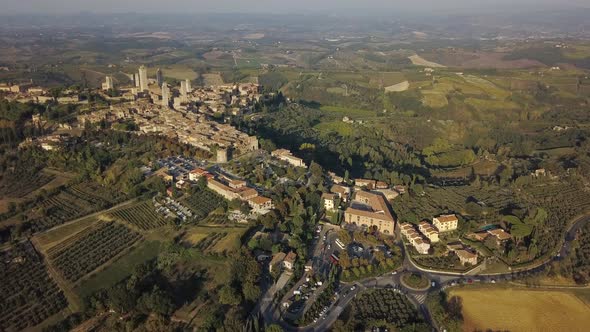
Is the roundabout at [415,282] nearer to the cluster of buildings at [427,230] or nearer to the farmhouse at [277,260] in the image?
the cluster of buildings at [427,230]

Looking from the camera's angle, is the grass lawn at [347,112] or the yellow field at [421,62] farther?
the yellow field at [421,62]

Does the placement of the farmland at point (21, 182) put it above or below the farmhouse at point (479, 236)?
below

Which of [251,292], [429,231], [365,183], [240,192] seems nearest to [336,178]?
[365,183]

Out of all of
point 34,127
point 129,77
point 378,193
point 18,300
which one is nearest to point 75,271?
point 18,300

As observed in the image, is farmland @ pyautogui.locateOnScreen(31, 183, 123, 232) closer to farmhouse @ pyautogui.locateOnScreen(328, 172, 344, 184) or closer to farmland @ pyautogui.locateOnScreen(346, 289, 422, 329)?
farmhouse @ pyautogui.locateOnScreen(328, 172, 344, 184)

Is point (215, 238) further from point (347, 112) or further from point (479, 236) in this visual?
point (347, 112)

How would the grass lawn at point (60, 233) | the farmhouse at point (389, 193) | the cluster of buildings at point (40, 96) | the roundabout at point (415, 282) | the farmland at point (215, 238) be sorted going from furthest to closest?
the cluster of buildings at point (40, 96)
the farmhouse at point (389, 193)
the grass lawn at point (60, 233)
the farmland at point (215, 238)
the roundabout at point (415, 282)

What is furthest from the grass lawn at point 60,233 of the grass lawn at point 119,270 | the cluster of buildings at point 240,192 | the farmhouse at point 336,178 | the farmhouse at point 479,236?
the farmhouse at point 479,236

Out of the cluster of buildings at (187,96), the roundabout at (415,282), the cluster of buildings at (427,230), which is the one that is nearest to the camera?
the roundabout at (415,282)
